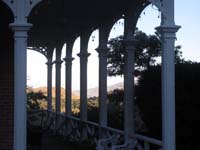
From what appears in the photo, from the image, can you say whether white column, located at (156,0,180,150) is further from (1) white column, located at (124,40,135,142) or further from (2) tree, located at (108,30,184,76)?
(2) tree, located at (108,30,184,76)

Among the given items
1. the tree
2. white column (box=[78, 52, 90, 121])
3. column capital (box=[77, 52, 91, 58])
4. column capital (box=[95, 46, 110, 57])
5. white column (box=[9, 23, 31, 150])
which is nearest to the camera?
white column (box=[9, 23, 31, 150])

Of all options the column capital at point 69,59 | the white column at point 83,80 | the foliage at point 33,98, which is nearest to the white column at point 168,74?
the white column at point 83,80

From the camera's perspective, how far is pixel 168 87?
9289 millimetres

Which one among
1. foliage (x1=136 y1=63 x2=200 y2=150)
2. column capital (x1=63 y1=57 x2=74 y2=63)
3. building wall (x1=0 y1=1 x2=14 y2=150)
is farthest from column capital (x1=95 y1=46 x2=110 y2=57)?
column capital (x1=63 y1=57 x2=74 y2=63)

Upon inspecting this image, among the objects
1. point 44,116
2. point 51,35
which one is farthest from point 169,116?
point 44,116

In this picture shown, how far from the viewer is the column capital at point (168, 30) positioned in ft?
30.5

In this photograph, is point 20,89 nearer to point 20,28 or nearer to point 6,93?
point 20,28

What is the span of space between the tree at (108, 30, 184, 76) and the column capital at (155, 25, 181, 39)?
44.2 ft

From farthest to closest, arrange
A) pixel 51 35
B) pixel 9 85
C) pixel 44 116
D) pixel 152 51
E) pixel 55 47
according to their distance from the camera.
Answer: pixel 44 116 → pixel 152 51 → pixel 55 47 → pixel 51 35 → pixel 9 85

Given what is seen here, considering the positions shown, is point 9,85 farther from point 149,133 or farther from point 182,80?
point 182,80

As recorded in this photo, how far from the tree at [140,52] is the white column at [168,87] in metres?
13.5

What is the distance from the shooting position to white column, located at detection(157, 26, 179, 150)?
9.19 m

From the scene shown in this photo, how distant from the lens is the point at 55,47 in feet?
70.0

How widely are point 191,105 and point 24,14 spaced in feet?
12.4
